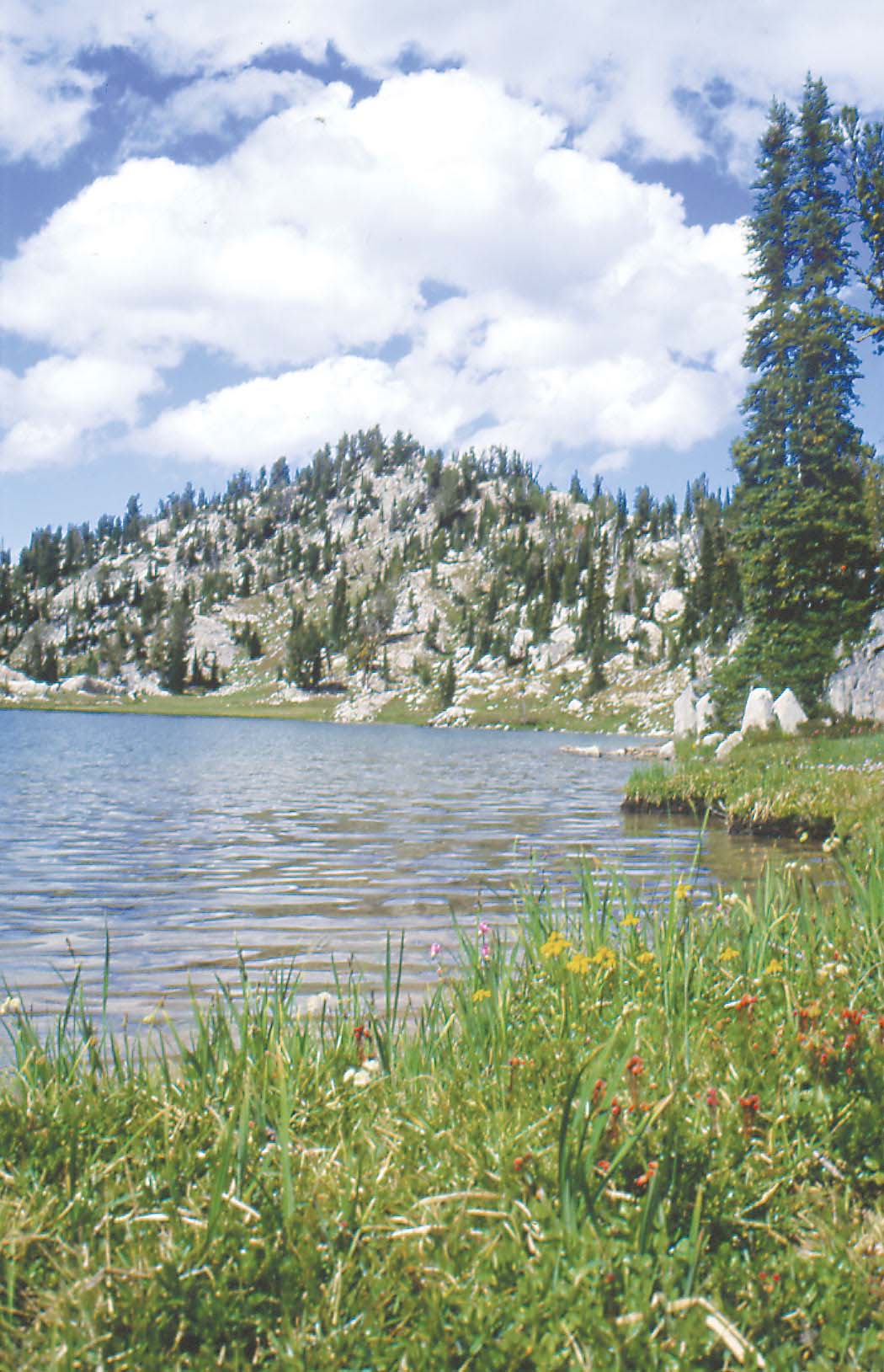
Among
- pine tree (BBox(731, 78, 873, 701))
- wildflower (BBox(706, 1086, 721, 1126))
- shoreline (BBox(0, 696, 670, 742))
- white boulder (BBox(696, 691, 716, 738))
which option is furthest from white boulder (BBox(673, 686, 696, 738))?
shoreline (BBox(0, 696, 670, 742))

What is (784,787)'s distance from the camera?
19328 millimetres

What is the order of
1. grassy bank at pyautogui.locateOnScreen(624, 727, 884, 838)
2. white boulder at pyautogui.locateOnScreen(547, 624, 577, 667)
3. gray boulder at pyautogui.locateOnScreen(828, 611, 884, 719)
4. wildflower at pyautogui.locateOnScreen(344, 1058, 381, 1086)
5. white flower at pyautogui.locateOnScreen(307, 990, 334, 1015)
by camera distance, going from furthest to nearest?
white boulder at pyautogui.locateOnScreen(547, 624, 577, 667), gray boulder at pyautogui.locateOnScreen(828, 611, 884, 719), grassy bank at pyautogui.locateOnScreen(624, 727, 884, 838), white flower at pyautogui.locateOnScreen(307, 990, 334, 1015), wildflower at pyautogui.locateOnScreen(344, 1058, 381, 1086)

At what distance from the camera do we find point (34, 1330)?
2229 mm

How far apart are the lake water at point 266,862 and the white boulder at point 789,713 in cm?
738

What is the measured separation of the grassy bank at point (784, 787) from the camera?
17312 millimetres

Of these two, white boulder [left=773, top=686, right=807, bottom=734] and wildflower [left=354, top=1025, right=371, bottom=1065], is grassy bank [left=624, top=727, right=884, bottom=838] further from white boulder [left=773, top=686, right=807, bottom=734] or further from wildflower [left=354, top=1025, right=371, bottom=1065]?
wildflower [left=354, top=1025, right=371, bottom=1065]

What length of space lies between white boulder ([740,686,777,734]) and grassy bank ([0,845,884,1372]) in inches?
1244

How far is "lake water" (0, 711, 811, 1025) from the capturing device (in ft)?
28.7

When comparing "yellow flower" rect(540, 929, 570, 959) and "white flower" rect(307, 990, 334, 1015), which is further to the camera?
"white flower" rect(307, 990, 334, 1015)

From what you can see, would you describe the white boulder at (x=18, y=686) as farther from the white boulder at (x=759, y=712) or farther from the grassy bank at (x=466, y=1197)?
the grassy bank at (x=466, y=1197)

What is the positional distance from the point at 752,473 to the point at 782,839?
34332mm

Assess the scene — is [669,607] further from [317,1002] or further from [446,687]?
[317,1002]

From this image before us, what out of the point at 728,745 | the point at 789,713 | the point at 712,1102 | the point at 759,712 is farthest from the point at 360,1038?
the point at 789,713

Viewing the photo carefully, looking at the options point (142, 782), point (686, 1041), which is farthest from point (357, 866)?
point (142, 782)
